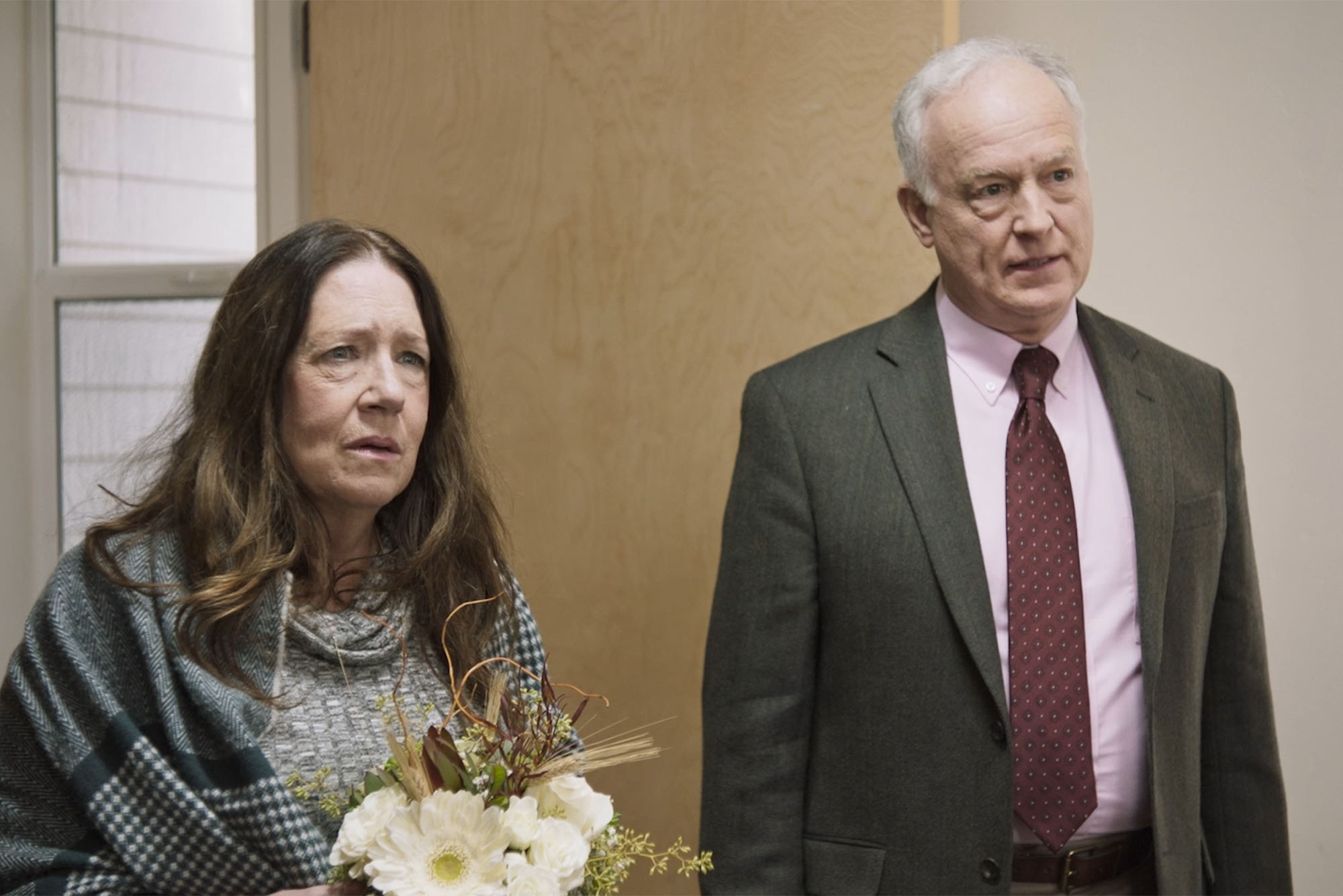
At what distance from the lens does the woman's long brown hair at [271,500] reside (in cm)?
156

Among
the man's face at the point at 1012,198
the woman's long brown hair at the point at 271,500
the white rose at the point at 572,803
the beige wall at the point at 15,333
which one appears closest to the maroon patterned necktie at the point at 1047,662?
the man's face at the point at 1012,198

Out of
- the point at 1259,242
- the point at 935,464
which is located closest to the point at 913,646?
the point at 935,464

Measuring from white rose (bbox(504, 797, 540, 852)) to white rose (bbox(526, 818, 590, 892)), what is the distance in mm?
11

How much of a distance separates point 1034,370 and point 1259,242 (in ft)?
3.07

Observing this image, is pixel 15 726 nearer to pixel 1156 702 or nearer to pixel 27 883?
pixel 27 883

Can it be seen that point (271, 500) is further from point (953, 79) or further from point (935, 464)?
point (953, 79)

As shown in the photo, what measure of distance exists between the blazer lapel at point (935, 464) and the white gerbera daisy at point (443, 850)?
26.7 inches

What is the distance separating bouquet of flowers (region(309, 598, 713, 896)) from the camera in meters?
1.32

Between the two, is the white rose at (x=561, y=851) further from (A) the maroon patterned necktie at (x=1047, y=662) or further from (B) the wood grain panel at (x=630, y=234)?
(B) the wood grain panel at (x=630, y=234)

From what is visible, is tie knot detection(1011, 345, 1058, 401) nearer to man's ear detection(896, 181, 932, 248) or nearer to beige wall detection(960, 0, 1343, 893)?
man's ear detection(896, 181, 932, 248)

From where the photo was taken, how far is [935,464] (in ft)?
5.71

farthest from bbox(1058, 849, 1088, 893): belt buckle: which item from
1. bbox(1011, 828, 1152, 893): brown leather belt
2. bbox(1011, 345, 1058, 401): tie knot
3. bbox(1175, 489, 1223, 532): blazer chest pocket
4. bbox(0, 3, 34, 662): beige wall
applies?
bbox(0, 3, 34, 662): beige wall

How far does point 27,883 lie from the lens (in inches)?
56.2

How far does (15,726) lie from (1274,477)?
7.13 ft
